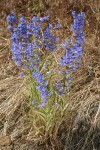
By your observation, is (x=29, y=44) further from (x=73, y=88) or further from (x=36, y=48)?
(x=73, y=88)

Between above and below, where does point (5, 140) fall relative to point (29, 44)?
below

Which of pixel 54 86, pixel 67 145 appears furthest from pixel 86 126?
pixel 54 86

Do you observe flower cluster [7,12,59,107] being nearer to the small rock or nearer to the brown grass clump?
the brown grass clump

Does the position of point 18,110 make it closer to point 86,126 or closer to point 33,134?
point 33,134

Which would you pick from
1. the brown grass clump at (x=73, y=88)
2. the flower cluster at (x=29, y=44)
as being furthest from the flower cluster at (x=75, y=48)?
the brown grass clump at (x=73, y=88)

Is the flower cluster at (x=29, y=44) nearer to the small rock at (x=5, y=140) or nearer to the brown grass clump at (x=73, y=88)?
the brown grass clump at (x=73, y=88)

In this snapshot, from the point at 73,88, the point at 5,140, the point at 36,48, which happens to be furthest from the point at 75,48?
the point at 5,140

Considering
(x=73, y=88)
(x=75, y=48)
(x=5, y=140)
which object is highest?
(x=75, y=48)

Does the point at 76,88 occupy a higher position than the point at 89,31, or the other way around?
the point at 89,31

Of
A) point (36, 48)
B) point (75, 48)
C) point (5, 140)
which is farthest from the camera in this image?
point (5, 140)

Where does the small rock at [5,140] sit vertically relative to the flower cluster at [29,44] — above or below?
below

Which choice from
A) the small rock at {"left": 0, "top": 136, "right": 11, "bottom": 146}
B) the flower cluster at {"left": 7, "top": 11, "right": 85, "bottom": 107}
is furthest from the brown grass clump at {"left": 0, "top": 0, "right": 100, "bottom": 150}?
the flower cluster at {"left": 7, "top": 11, "right": 85, "bottom": 107}
